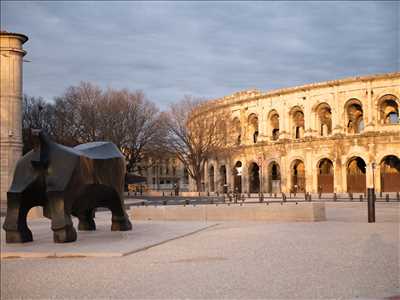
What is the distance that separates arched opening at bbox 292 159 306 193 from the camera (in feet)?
216

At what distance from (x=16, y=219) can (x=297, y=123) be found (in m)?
56.8

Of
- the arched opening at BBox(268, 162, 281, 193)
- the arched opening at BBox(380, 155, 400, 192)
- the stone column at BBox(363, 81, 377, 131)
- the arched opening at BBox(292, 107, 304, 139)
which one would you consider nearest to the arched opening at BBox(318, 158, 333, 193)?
the arched opening at BBox(292, 107, 304, 139)

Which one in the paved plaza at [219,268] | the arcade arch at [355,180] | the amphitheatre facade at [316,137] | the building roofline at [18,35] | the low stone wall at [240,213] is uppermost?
the building roofline at [18,35]

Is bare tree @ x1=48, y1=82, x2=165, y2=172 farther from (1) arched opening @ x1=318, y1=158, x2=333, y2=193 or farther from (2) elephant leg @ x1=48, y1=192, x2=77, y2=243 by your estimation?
(2) elephant leg @ x1=48, y1=192, x2=77, y2=243

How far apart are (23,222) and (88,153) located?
2.76 m

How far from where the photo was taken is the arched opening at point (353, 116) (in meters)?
61.8

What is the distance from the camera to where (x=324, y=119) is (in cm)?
6594

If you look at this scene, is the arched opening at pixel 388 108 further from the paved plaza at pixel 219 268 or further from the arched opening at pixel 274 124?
the paved plaza at pixel 219 268

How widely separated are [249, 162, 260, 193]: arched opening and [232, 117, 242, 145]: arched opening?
13.4 ft

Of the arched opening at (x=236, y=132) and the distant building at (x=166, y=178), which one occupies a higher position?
the arched opening at (x=236, y=132)

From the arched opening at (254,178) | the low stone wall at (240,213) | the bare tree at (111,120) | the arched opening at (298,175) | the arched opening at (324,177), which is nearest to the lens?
the low stone wall at (240,213)

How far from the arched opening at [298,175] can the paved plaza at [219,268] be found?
164 ft

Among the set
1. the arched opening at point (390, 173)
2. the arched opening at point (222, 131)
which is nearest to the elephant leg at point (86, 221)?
the arched opening at point (222, 131)

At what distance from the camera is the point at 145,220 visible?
79.7ft
